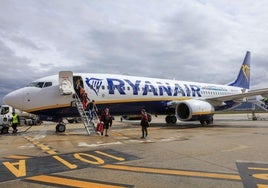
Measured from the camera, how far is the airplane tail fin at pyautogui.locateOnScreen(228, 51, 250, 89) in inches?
1307

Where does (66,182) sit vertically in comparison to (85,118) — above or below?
below

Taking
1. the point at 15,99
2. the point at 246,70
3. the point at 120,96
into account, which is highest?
the point at 246,70

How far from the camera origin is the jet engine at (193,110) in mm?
19859

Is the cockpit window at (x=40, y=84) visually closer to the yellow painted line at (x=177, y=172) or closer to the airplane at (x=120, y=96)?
the airplane at (x=120, y=96)

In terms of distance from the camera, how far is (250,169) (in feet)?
21.2

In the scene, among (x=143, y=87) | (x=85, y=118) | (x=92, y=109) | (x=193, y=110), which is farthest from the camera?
(x=143, y=87)

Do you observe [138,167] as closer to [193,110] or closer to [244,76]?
[193,110]

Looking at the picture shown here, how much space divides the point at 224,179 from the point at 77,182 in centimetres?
285

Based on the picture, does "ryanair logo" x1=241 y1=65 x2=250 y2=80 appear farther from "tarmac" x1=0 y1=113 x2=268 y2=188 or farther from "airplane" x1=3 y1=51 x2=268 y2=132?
"tarmac" x1=0 y1=113 x2=268 y2=188

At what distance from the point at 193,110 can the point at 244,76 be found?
1685 centimetres

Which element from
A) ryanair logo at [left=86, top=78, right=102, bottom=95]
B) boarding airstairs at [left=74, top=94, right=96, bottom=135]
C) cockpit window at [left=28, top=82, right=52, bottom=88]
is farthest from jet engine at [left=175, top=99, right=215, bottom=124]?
cockpit window at [left=28, top=82, right=52, bottom=88]

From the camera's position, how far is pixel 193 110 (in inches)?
778

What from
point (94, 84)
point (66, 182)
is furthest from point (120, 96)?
point (66, 182)

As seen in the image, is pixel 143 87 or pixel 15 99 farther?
pixel 143 87
